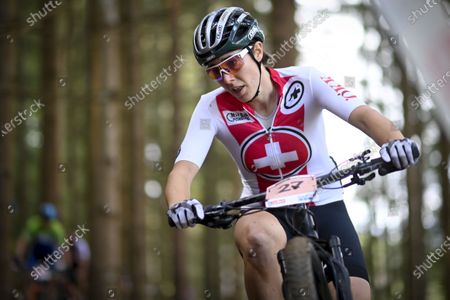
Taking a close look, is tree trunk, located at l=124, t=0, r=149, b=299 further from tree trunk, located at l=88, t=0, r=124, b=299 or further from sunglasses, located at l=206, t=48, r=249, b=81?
sunglasses, located at l=206, t=48, r=249, b=81

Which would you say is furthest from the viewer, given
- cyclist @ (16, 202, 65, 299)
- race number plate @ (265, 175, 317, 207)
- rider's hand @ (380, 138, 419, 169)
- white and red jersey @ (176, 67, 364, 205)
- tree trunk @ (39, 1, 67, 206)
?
tree trunk @ (39, 1, 67, 206)

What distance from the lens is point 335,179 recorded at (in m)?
4.08

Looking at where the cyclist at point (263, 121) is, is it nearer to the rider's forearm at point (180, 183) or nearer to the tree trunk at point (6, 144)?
the rider's forearm at point (180, 183)

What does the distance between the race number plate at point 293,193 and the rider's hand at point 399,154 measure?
0.40 m

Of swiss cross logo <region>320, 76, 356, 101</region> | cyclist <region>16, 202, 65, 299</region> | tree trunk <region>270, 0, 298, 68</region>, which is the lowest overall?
swiss cross logo <region>320, 76, 356, 101</region>

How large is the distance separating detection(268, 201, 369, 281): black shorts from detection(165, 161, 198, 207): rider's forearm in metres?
0.79

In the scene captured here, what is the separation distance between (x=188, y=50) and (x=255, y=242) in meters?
22.6

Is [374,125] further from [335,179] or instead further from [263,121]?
[263,121]

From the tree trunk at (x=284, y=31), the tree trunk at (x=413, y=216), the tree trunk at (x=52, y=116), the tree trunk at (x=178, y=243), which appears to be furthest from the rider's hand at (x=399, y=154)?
the tree trunk at (x=52, y=116)

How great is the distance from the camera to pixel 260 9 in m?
22.6

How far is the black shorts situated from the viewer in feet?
15.0

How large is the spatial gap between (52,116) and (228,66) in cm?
1498

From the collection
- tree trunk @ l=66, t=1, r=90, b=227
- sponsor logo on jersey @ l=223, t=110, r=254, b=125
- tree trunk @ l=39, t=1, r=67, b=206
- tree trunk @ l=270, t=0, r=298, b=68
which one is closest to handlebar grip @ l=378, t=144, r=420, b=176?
sponsor logo on jersey @ l=223, t=110, r=254, b=125

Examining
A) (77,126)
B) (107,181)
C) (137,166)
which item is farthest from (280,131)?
(77,126)
